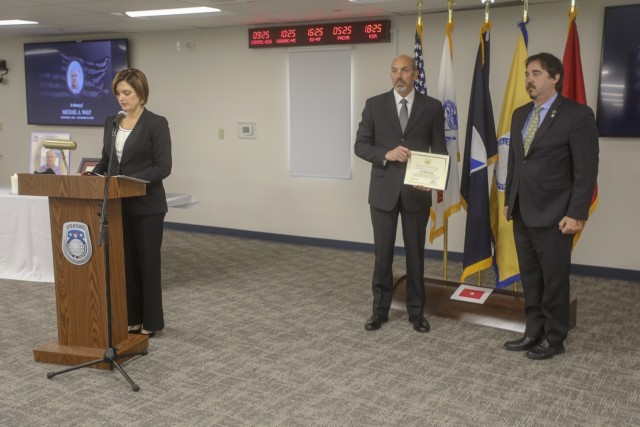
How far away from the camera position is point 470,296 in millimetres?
4656

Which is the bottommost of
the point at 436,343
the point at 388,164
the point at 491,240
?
the point at 436,343

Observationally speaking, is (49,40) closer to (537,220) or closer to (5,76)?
(5,76)

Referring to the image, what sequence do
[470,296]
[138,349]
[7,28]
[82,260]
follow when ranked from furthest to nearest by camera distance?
[7,28] → [470,296] → [138,349] → [82,260]

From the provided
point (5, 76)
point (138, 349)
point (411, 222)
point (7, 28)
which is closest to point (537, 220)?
point (411, 222)

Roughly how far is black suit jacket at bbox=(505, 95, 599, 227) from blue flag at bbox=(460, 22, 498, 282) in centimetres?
79

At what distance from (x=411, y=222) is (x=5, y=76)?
7401mm

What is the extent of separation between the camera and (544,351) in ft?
12.7

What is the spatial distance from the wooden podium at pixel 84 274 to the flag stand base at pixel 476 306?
206cm

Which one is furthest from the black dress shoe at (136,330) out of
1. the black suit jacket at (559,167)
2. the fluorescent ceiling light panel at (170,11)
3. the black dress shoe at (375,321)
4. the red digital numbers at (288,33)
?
the red digital numbers at (288,33)

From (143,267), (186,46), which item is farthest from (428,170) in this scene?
(186,46)

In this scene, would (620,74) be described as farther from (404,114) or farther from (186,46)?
(186,46)

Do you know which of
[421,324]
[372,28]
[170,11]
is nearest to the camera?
[421,324]

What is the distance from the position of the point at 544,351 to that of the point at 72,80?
7.11 meters

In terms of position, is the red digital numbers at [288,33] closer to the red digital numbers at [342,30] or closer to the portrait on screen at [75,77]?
the red digital numbers at [342,30]
